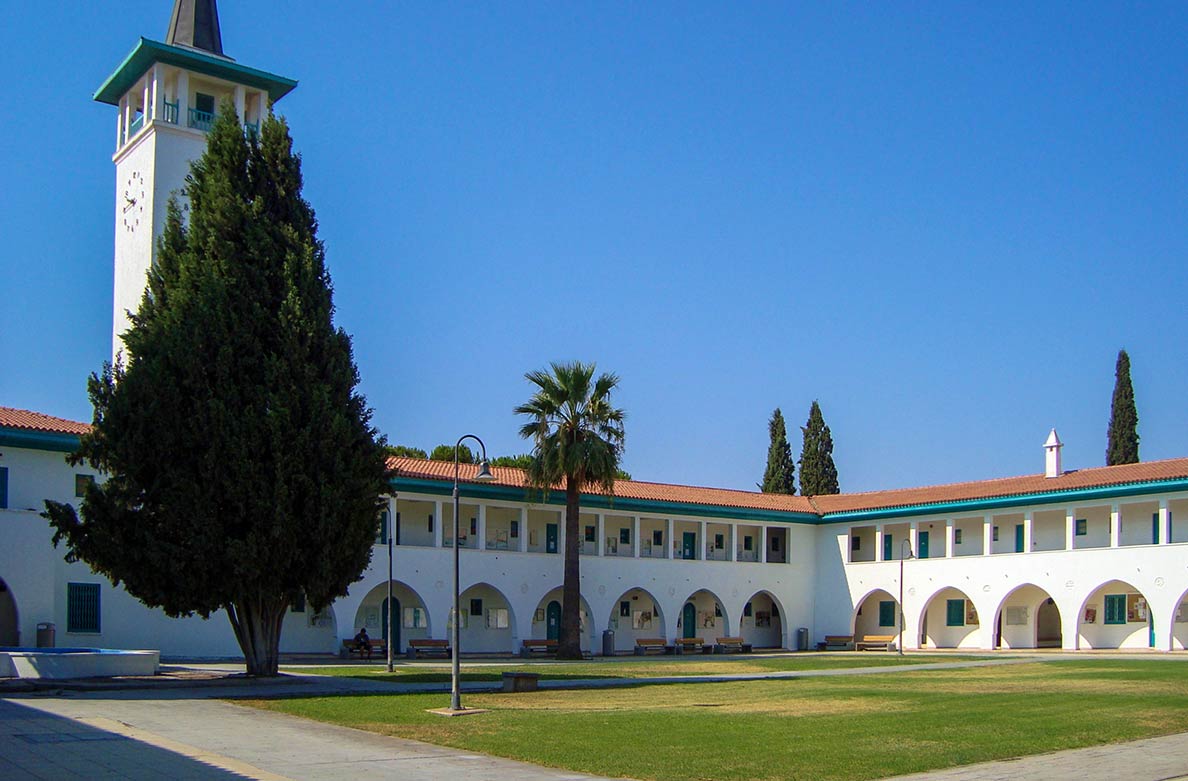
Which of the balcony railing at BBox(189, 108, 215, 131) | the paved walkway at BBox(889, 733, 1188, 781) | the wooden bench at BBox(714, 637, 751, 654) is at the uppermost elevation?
the balcony railing at BBox(189, 108, 215, 131)

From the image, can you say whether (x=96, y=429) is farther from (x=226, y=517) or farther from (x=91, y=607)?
(x=91, y=607)

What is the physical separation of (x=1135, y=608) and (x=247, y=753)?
39686mm

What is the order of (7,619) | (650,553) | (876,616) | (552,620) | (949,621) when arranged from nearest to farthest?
(7,619), (552,620), (949,621), (650,553), (876,616)

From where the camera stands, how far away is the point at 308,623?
42.4 metres

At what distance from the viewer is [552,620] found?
5006cm

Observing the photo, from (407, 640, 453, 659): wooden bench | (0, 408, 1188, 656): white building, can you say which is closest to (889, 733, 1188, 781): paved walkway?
(0, 408, 1188, 656): white building

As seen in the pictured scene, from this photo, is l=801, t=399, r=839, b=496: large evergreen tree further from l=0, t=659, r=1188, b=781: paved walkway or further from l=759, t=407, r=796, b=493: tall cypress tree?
l=0, t=659, r=1188, b=781: paved walkway

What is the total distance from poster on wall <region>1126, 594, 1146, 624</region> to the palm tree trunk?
20914 mm

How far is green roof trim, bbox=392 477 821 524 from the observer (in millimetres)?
43750

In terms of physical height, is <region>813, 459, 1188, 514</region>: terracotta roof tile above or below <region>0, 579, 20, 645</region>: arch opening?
above

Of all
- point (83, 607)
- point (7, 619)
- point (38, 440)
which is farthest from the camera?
point (83, 607)

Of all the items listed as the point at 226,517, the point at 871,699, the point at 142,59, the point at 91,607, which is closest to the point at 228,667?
the point at 91,607

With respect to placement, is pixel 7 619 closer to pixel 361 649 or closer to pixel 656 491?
pixel 361 649

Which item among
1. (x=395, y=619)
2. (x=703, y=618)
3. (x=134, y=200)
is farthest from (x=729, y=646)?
(x=134, y=200)
